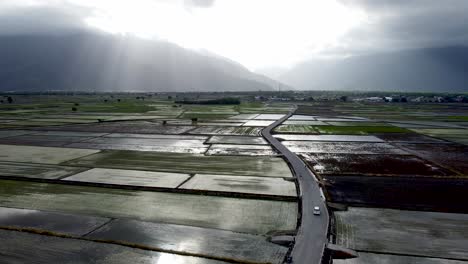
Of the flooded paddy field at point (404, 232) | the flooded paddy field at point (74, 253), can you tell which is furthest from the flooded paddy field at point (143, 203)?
the flooded paddy field at point (404, 232)

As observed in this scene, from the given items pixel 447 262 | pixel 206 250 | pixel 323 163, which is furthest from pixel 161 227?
pixel 323 163

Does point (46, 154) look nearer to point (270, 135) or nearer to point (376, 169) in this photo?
point (270, 135)

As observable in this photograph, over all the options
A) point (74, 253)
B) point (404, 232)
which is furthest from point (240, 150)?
point (74, 253)

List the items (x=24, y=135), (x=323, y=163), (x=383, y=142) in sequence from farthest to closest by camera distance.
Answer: (x=24, y=135) < (x=383, y=142) < (x=323, y=163)

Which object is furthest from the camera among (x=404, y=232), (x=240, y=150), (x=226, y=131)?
(x=226, y=131)

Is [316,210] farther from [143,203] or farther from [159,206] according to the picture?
[143,203]

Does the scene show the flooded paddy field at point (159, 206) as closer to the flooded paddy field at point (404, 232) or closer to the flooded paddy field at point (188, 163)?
the flooded paddy field at point (404, 232)
